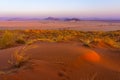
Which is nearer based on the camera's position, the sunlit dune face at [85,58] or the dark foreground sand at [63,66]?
the dark foreground sand at [63,66]

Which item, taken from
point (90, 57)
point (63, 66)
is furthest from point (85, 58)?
point (63, 66)

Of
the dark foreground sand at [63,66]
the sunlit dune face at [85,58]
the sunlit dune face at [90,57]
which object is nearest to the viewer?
the dark foreground sand at [63,66]

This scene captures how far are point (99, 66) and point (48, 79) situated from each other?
9.04 feet

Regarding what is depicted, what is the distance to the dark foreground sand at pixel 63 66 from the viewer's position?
9555mm

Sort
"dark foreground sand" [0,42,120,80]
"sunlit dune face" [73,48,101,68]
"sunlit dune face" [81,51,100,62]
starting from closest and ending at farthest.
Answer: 1. "dark foreground sand" [0,42,120,80]
2. "sunlit dune face" [73,48,101,68]
3. "sunlit dune face" [81,51,100,62]

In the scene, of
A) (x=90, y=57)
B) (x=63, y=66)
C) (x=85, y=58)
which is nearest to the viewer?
(x=63, y=66)

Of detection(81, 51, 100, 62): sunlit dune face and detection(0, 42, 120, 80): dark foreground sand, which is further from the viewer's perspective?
detection(81, 51, 100, 62): sunlit dune face

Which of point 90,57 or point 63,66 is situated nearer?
point 63,66

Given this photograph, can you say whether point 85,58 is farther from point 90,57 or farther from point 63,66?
point 63,66

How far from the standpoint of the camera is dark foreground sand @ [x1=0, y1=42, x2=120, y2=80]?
9.55 meters

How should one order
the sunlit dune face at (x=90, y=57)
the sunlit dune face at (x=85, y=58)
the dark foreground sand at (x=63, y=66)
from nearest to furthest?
the dark foreground sand at (x=63, y=66)
the sunlit dune face at (x=85, y=58)
the sunlit dune face at (x=90, y=57)

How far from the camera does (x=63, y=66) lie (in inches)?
417

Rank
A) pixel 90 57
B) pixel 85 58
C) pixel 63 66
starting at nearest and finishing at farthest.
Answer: pixel 63 66, pixel 85 58, pixel 90 57

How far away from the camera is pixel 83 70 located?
1051 centimetres
